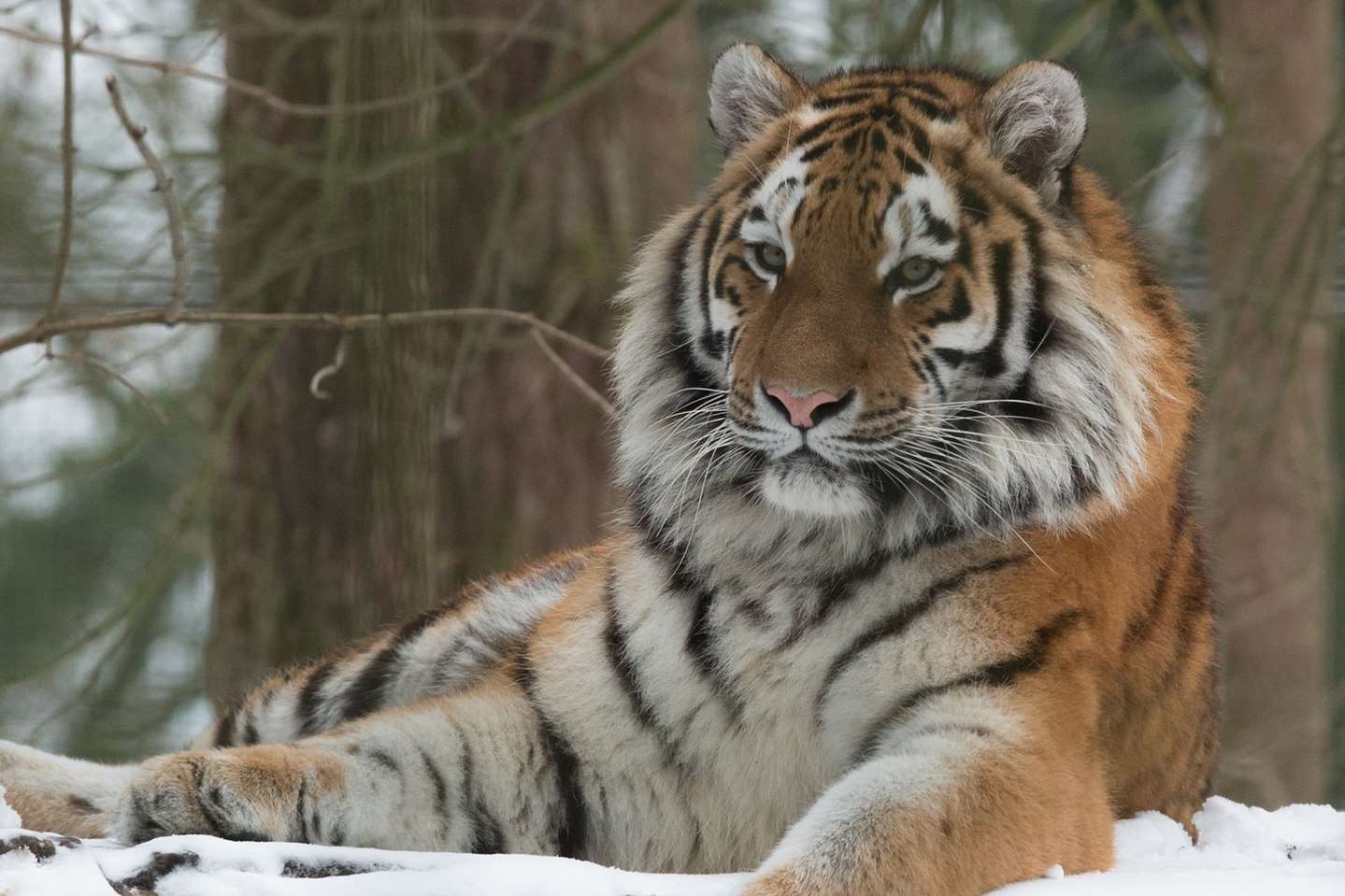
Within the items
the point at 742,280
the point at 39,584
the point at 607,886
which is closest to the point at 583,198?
the point at 742,280

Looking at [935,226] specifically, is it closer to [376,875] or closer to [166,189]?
[166,189]

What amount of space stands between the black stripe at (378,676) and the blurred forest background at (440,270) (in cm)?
27

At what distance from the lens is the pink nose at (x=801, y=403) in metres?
2.47

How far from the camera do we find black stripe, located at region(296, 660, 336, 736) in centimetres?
335

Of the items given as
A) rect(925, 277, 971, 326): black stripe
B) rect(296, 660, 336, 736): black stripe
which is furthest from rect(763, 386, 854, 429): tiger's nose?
rect(296, 660, 336, 736): black stripe

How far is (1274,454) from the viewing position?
22.1ft

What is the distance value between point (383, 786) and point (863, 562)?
897 millimetres

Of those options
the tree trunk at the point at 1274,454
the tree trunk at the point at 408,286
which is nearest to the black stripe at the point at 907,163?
the tree trunk at the point at 408,286

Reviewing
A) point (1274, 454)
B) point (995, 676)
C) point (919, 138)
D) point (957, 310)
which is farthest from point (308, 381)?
point (1274, 454)

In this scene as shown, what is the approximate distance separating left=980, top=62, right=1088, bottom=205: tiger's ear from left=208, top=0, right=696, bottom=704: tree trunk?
1239mm

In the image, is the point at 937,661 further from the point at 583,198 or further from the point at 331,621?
the point at 583,198

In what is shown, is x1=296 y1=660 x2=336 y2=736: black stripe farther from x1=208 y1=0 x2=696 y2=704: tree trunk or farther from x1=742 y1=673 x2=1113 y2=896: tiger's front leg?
x1=742 y1=673 x2=1113 y2=896: tiger's front leg

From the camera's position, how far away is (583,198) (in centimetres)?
529

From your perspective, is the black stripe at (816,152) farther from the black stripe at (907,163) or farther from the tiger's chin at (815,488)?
the tiger's chin at (815,488)
